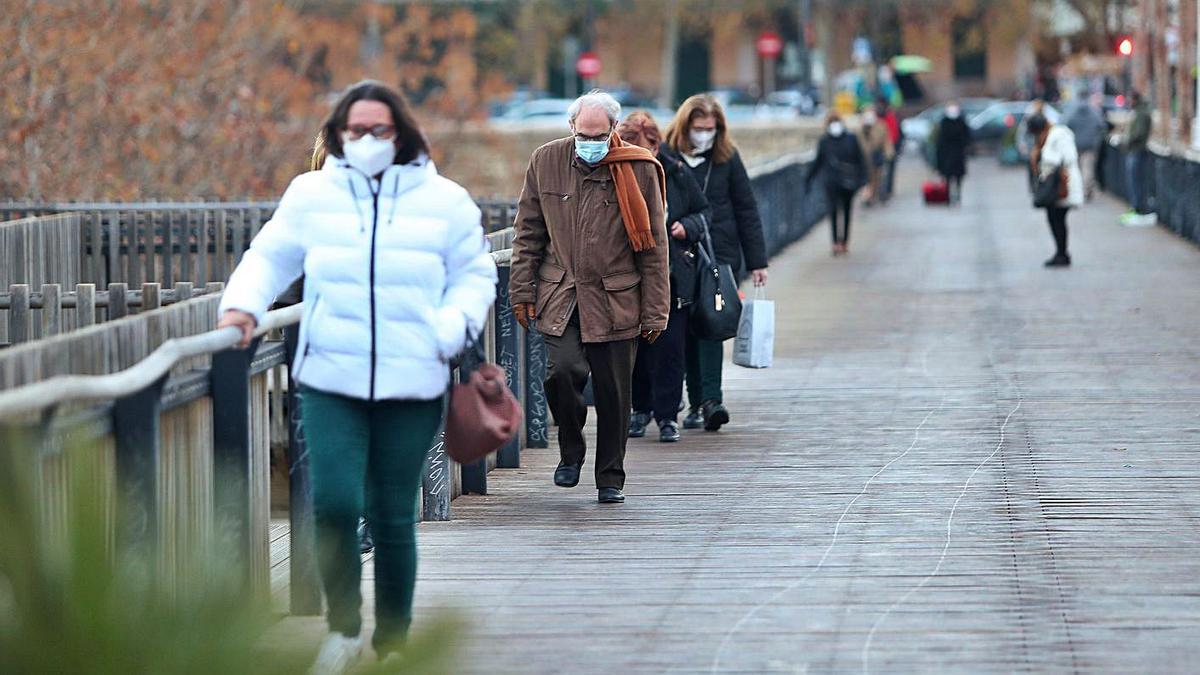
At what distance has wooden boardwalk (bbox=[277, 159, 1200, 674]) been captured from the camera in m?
6.30

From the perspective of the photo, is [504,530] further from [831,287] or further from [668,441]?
[831,287]

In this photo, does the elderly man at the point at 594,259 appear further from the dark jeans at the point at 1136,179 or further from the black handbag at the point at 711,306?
the dark jeans at the point at 1136,179

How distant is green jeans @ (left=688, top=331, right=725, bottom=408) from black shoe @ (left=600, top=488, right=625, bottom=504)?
2320 millimetres

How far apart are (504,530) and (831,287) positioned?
13069 mm

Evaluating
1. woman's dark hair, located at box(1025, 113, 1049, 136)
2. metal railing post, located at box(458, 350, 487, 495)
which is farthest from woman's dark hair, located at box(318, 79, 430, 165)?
woman's dark hair, located at box(1025, 113, 1049, 136)

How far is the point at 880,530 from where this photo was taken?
8.25m

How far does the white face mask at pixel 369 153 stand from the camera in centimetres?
558

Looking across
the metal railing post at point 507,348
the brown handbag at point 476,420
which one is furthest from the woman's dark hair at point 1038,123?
the brown handbag at point 476,420

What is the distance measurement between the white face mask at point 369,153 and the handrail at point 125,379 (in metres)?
0.64

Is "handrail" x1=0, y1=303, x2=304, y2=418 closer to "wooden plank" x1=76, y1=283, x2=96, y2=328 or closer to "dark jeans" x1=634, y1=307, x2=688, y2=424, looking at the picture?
"wooden plank" x1=76, y1=283, x2=96, y2=328

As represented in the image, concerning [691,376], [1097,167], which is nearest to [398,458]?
[691,376]

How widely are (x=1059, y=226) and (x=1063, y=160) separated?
37.2 inches

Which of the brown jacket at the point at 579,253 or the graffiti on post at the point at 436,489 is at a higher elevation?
the brown jacket at the point at 579,253

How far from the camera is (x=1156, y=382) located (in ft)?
43.0
